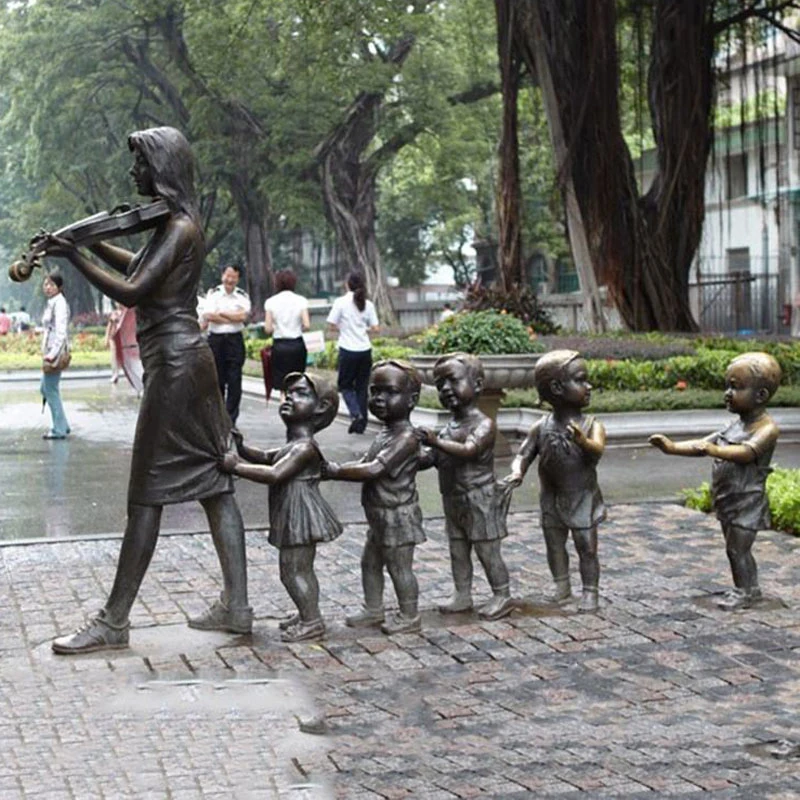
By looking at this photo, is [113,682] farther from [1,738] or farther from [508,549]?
[508,549]

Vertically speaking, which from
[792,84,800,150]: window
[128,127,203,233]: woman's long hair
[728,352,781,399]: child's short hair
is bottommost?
[728,352,781,399]: child's short hair

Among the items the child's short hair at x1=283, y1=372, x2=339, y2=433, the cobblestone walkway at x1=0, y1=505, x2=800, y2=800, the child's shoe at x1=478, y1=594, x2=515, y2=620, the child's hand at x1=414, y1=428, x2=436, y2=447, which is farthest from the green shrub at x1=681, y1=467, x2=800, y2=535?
the child's short hair at x1=283, y1=372, x2=339, y2=433

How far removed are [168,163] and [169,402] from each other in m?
1.08

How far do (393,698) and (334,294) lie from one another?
69.2 meters

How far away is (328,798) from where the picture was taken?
4992 mm

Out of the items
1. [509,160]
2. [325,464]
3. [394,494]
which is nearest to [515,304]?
[509,160]

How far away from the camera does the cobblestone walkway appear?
519cm

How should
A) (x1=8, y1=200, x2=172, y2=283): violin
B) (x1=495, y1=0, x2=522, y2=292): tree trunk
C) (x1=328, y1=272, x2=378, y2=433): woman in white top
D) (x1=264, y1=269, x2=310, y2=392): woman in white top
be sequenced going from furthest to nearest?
(x1=495, y1=0, x2=522, y2=292): tree trunk → (x1=328, y1=272, x2=378, y2=433): woman in white top → (x1=264, y1=269, x2=310, y2=392): woman in white top → (x1=8, y1=200, x2=172, y2=283): violin

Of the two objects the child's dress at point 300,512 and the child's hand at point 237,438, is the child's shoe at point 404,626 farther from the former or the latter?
the child's hand at point 237,438

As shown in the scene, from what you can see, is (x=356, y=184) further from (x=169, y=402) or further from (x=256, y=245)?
(x=169, y=402)

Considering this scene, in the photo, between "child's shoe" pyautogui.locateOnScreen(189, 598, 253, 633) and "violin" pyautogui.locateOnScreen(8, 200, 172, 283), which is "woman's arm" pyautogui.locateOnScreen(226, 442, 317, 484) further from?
"violin" pyautogui.locateOnScreen(8, 200, 172, 283)

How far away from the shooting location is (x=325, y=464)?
7.30 m

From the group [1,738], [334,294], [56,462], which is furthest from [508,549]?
[334,294]

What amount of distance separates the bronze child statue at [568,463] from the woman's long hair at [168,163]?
6.15 ft
